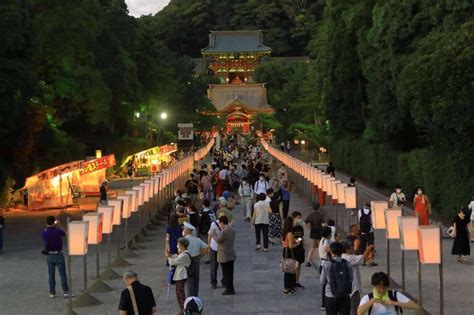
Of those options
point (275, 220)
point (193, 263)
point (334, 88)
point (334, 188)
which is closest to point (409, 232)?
point (193, 263)

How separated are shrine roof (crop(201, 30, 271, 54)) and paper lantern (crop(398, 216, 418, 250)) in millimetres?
96438

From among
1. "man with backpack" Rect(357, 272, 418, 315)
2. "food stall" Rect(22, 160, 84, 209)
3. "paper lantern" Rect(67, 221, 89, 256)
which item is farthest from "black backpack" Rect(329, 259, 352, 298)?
"food stall" Rect(22, 160, 84, 209)

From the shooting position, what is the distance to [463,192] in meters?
20.8

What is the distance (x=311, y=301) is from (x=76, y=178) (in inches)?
848

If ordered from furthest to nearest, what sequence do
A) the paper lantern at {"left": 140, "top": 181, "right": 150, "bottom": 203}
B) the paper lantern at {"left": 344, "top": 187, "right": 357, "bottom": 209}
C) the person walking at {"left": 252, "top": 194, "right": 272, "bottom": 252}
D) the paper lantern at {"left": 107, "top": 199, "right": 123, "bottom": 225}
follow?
the paper lantern at {"left": 140, "top": 181, "right": 150, "bottom": 203}
the paper lantern at {"left": 344, "top": 187, "right": 357, "bottom": 209}
the person walking at {"left": 252, "top": 194, "right": 272, "bottom": 252}
the paper lantern at {"left": 107, "top": 199, "right": 123, "bottom": 225}

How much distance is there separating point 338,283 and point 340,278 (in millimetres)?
67

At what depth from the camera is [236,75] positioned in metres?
112

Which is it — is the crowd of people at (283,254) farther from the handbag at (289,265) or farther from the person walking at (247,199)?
the person walking at (247,199)

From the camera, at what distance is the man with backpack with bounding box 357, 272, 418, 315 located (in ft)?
25.5

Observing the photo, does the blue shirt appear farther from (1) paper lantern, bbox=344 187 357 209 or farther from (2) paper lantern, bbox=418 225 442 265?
(1) paper lantern, bbox=344 187 357 209

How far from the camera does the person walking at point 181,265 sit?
36.4ft

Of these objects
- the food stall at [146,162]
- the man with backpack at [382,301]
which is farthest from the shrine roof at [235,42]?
the man with backpack at [382,301]

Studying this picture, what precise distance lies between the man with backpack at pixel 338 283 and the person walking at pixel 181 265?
2544mm

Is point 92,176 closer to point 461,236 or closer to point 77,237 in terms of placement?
point 461,236
